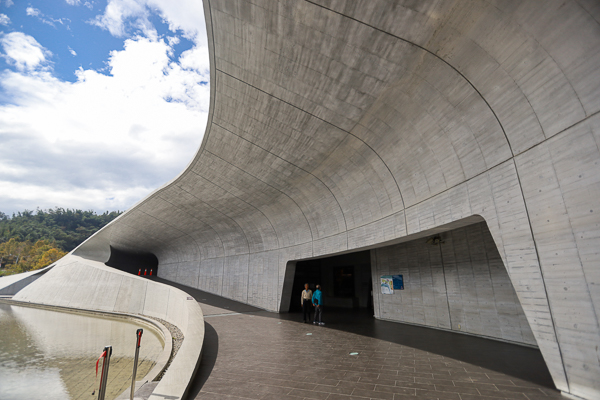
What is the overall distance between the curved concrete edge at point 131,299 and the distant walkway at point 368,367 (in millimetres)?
352

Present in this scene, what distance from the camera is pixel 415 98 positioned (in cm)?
560

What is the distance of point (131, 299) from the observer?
Answer: 15.1 metres

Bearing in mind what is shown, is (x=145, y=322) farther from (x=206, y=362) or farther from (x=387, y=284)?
(x=387, y=284)

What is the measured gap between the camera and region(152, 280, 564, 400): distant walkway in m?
3.84

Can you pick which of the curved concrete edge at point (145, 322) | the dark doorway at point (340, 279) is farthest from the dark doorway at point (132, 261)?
the dark doorway at point (340, 279)

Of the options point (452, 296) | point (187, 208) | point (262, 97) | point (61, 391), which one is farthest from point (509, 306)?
point (187, 208)

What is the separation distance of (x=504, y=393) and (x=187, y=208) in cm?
1560

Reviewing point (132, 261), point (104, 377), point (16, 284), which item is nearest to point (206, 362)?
point (104, 377)

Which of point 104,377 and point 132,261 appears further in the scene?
point 132,261

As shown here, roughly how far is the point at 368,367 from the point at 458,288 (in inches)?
167

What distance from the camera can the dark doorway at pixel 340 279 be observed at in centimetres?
1493

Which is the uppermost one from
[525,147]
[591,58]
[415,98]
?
[415,98]

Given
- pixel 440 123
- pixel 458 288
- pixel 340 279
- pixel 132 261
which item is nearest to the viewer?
pixel 440 123

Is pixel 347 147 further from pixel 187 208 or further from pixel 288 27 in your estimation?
pixel 187 208
